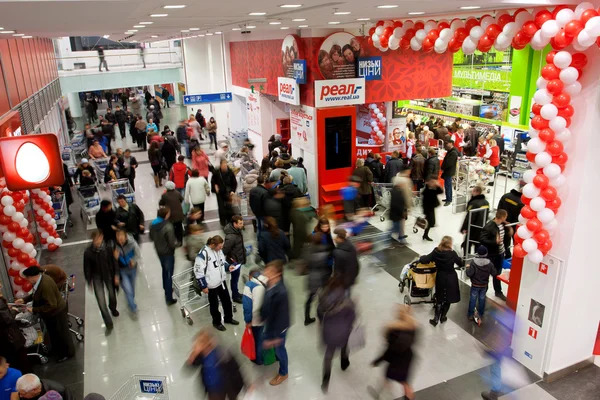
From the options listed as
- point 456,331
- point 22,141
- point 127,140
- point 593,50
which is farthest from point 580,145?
point 127,140

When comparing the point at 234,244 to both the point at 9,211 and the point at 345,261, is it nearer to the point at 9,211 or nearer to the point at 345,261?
the point at 345,261

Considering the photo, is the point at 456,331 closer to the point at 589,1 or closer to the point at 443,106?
the point at 589,1

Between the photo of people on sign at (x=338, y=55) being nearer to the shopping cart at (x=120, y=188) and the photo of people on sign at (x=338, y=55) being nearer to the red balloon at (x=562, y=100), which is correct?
the shopping cart at (x=120, y=188)

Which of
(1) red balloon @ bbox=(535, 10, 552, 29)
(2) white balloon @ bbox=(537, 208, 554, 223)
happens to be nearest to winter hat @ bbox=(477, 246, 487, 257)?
(2) white balloon @ bbox=(537, 208, 554, 223)

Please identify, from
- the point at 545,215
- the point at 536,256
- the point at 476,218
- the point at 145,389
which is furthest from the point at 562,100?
the point at 145,389

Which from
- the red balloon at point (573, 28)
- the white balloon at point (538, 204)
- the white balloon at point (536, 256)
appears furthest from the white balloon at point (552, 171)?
the red balloon at point (573, 28)

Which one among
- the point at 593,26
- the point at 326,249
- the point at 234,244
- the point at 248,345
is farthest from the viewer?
the point at 234,244

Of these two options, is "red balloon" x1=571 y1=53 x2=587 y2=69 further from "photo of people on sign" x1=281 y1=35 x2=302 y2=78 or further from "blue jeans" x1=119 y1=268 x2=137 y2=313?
"photo of people on sign" x1=281 y1=35 x2=302 y2=78

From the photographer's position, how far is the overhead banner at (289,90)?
11414mm

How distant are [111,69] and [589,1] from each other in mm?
23842

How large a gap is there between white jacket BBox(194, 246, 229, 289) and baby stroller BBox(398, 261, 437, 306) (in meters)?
2.93

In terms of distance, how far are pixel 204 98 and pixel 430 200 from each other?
856cm

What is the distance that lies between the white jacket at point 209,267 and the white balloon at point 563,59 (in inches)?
186

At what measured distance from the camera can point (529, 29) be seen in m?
5.29
